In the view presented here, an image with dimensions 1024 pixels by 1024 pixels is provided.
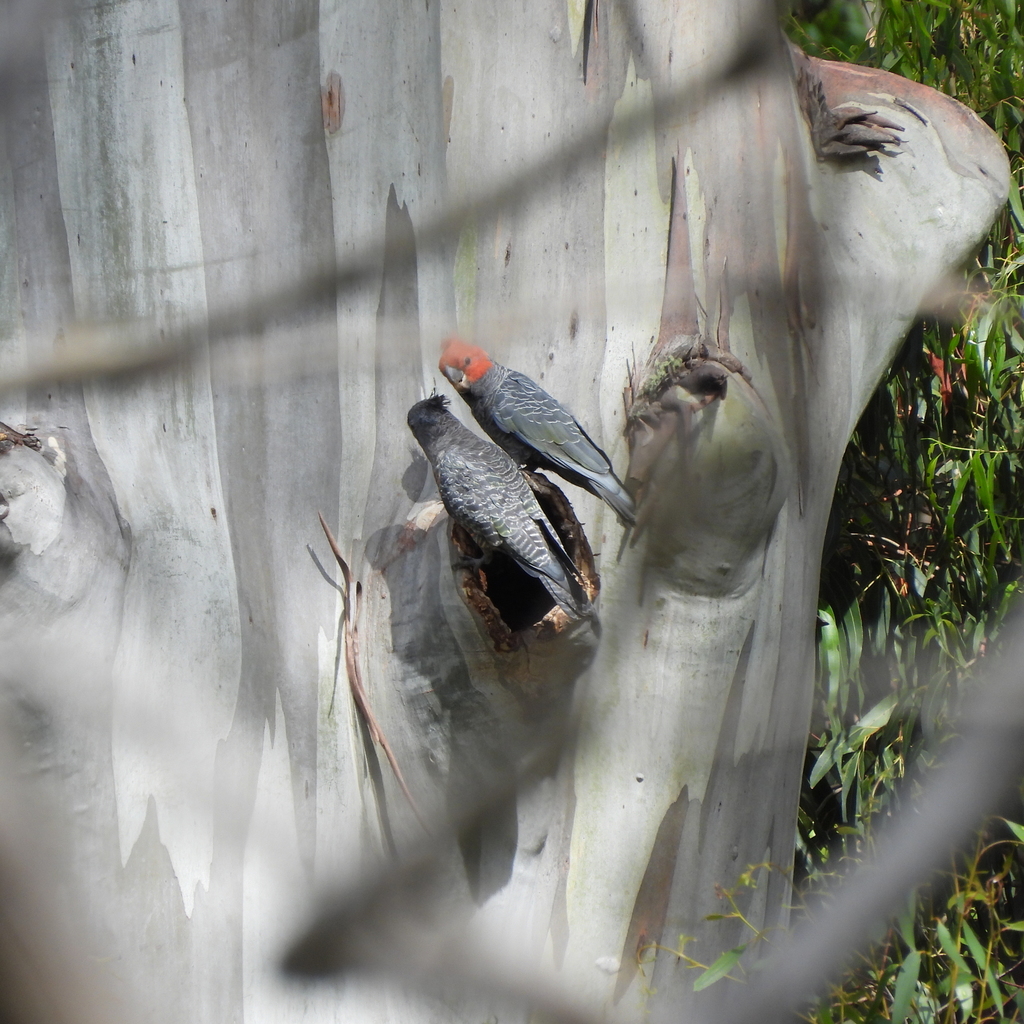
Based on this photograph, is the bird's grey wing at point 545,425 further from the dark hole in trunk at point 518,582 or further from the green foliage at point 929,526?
the green foliage at point 929,526

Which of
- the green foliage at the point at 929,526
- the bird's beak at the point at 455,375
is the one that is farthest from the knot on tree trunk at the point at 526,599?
the green foliage at the point at 929,526

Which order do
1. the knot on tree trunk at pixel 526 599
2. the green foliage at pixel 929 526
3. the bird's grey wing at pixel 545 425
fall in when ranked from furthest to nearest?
the green foliage at pixel 929 526, the bird's grey wing at pixel 545 425, the knot on tree trunk at pixel 526 599

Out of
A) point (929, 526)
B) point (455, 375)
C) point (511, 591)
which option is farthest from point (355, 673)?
point (929, 526)

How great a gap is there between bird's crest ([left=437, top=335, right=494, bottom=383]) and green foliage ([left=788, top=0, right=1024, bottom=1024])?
34.8 inches

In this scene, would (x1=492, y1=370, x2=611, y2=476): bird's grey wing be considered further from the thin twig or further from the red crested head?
the thin twig

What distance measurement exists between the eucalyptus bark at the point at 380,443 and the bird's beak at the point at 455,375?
48 mm

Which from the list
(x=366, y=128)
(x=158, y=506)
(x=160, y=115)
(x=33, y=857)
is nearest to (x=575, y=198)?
(x=366, y=128)

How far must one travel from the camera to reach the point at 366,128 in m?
0.91

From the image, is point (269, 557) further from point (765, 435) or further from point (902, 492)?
point (902, 492)

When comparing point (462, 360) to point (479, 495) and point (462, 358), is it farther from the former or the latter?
point (479, 495)

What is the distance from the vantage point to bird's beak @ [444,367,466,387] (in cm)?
98

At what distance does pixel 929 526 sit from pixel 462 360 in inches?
45.4

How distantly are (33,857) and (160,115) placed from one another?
0.71m

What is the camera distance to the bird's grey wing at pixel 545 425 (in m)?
0.92
